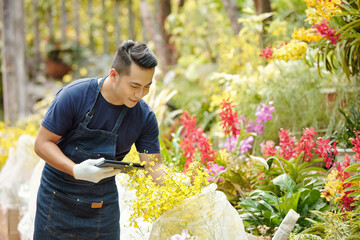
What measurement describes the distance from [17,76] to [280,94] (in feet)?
15.6

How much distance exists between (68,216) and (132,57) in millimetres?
804

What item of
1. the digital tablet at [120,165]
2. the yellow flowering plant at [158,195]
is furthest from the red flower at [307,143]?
the digital tablet at [120,165]

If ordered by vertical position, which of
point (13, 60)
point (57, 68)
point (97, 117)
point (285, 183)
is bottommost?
point (57, 68)

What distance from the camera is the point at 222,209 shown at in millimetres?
1906

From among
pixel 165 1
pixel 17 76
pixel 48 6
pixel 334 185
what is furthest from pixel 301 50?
pixel 48 6

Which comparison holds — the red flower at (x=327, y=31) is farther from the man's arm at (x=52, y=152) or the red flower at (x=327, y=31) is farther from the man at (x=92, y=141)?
the man's arm at (x=52, y=152)

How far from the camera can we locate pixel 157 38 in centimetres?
660

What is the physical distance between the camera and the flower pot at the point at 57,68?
31.2ft

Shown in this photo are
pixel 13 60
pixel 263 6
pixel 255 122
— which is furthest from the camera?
pixel 13 60

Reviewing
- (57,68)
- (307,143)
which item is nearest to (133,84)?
(307,143)

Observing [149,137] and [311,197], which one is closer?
[149,137]

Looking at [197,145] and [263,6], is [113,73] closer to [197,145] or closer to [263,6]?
[197,145]

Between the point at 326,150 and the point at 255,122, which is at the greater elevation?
the point at 326,150

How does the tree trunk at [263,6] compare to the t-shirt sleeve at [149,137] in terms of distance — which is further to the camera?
the tree trunk at [263,6]
